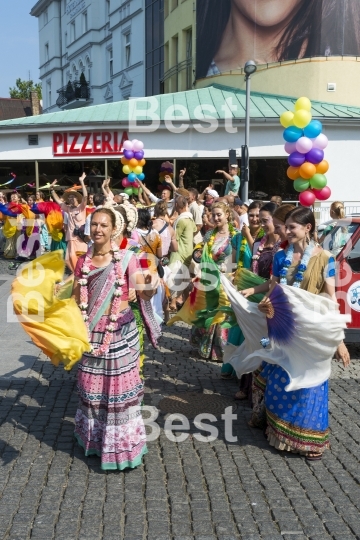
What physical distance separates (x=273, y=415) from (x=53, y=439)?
179cm

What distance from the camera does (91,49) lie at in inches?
1615

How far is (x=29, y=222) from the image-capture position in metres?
16.7

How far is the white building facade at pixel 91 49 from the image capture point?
35.1 meters

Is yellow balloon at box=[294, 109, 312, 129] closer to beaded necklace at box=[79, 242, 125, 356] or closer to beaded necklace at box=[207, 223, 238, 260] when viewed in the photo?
beaded necklace at box=[207, 223, 238, 260]

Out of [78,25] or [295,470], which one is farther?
[78,25]

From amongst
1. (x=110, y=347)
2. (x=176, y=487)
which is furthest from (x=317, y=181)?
(x=176, y=487)

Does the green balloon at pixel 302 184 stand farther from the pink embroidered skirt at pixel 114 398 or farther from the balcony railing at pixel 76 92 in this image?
the balcony railing at pixel 76 92

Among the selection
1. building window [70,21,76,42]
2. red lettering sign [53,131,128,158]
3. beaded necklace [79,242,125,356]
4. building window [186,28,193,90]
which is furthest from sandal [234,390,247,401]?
building window [70,21,76,42]

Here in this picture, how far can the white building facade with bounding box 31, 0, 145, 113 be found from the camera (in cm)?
3506

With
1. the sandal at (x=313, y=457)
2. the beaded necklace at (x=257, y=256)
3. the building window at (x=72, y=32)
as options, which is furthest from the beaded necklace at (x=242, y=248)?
the building window at (x=72, y=32)

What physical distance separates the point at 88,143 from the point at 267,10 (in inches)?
330

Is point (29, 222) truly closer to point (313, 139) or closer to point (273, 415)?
point (313, 139)

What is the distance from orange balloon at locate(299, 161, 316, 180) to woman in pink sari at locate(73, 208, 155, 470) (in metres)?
4.22

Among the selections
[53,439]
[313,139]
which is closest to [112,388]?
[53,439]
